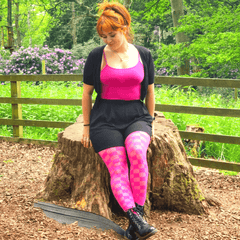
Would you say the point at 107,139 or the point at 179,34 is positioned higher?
the point at 179,34

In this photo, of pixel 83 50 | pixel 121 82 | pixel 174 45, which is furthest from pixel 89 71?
pixel 83 50

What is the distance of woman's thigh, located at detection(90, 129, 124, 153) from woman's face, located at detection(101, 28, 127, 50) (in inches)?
26.9

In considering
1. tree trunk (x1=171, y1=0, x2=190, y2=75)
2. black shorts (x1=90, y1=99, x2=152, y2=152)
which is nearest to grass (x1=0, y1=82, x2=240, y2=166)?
black shorts (x1=90, y1=99, x2=152, y2=152)

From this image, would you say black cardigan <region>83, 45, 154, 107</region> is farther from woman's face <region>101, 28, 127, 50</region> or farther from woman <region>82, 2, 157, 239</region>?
woman's face <region>101, 28, 127, 50</region>

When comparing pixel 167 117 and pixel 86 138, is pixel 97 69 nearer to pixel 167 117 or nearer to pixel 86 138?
pixel 86 138

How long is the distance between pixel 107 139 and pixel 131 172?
315 millimetres

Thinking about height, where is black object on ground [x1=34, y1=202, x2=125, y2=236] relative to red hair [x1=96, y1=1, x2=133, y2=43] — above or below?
below

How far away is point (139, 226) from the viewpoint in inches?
87.1

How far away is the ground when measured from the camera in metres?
2.42

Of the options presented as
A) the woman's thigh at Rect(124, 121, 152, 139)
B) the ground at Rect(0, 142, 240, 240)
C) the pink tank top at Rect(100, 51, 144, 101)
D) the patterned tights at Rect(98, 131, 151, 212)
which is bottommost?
the ground at Rect(0, 142, 240, 240)

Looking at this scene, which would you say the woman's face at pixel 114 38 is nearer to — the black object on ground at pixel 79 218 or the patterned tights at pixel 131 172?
the patterned tights at pixel 131 172

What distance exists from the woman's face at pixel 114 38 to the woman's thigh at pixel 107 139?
26.9 inches

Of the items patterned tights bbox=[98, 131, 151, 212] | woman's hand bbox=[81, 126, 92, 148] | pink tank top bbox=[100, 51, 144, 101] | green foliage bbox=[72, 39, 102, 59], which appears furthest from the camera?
green foliage bbox=[72, 39, 102, 59]

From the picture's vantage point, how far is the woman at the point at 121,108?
2.37 meters
